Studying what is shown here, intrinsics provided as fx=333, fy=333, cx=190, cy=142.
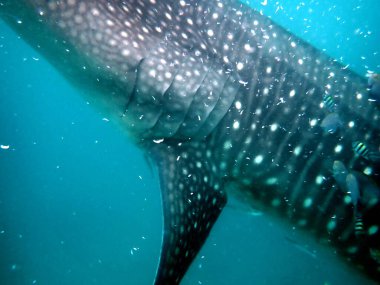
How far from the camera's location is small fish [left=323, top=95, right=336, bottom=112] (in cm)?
331

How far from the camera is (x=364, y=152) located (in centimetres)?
327

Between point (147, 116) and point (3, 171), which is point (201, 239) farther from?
point (3, 171)

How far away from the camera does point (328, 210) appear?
348cm

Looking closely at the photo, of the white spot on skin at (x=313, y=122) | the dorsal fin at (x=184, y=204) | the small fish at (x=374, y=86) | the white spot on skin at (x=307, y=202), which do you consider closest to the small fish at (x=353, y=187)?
the white spot on skin at (x=307, y=202)

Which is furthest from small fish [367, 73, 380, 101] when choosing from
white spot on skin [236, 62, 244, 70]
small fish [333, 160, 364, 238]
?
white spot on skin [236, 62, 244, 70]

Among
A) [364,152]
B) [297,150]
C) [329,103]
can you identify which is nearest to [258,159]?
[297,150]

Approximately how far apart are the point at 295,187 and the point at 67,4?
272cm

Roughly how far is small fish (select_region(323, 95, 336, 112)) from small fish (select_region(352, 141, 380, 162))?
0.41 m

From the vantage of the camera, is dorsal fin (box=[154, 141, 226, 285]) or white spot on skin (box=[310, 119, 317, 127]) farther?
white spot on skin (box=[310, 119, 317, 127])

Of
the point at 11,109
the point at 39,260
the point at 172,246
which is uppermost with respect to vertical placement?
the point at 172,246

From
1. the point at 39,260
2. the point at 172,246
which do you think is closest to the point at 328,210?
the point at 172,246

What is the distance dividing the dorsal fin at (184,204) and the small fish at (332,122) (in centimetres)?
122

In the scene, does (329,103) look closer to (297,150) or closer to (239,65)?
(297,150)

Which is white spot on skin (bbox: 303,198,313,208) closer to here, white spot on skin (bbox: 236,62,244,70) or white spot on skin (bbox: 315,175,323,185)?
white spot on skin (bbox: 315,175,323,185)
